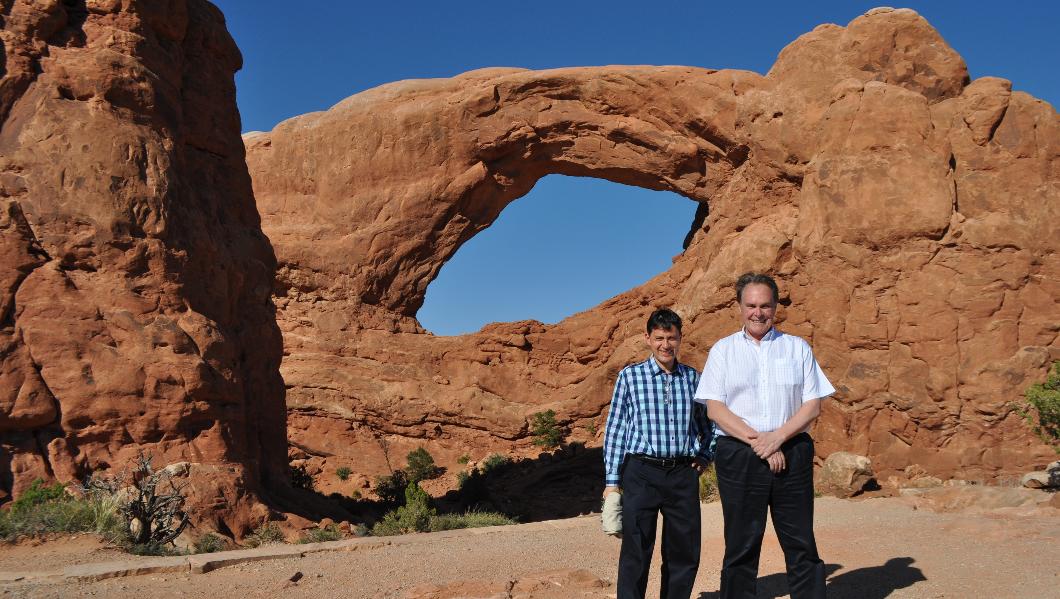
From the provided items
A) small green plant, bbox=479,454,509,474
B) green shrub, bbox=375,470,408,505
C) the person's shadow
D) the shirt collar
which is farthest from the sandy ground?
small green plant, bbox=479,454,509,474

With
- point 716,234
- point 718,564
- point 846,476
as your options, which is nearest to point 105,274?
point 718,564

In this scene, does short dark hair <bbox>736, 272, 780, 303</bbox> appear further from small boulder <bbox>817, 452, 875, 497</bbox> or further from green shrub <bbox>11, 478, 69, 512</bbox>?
small boulder <bbox>817, 452, 875, 497</bbox>

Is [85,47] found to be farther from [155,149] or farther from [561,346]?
[561,346]

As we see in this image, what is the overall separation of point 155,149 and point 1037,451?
13.7 meters

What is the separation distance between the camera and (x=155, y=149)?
1097 centimetres

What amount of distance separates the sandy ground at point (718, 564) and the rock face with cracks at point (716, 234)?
6.41 metres

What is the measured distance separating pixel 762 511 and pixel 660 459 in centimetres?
59

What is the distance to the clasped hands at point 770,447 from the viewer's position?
4.11 m

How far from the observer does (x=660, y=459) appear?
457 cm

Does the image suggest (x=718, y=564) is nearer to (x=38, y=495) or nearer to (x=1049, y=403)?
(x=1049, y=403)

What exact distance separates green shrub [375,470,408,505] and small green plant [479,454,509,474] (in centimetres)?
179

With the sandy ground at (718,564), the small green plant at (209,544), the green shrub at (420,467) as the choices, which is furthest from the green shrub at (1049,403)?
the green shrub at (420,467)

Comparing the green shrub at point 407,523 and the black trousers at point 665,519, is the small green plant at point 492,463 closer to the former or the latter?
the green shrub at point 407,523

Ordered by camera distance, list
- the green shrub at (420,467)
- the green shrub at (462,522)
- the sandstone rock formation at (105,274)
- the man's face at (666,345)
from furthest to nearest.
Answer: the green shrub at (420,467), the green shrub at (462,522), the sandstone rock formation at (105,274), the man's face at (666,345)
